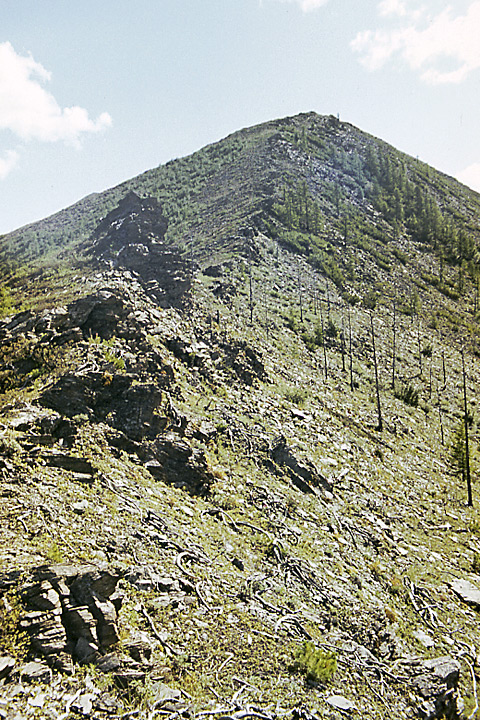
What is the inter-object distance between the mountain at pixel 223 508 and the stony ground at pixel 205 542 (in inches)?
2.2

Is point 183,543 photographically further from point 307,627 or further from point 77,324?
point 77,324

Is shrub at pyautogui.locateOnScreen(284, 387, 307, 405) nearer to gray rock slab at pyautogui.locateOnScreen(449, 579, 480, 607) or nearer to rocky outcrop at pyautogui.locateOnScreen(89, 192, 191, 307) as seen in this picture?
rocky outcrop at pyautogui.locateOnScreen(89, 192, 191, 307)

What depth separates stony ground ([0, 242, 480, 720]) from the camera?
6.77m

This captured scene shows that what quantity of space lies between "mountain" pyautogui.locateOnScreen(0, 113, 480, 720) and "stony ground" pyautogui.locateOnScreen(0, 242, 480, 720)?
0.06 m

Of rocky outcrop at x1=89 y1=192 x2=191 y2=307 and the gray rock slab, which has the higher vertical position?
rocky outcrop at x1=89 y1=192 x2=191 y2=307

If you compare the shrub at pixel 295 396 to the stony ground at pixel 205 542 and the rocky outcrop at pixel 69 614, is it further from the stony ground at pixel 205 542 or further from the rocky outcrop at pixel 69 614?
the rocky outcrop at pixel 69 614

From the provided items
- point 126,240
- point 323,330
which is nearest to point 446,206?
point 323,330

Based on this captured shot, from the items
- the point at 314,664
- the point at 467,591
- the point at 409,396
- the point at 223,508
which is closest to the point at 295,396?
the point at 223,508

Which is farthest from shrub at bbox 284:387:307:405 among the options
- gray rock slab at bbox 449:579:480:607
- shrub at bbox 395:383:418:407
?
shrub at bbox 395:383:418:407

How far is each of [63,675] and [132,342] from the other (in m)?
13.6

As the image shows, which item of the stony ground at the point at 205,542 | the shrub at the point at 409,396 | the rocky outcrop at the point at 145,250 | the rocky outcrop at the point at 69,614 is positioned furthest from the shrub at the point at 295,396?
the rocky outcrop at the point at 69,614

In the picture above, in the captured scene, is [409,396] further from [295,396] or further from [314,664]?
[314,664]

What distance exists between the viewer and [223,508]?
13859 mm

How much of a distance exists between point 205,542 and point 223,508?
244 cm
